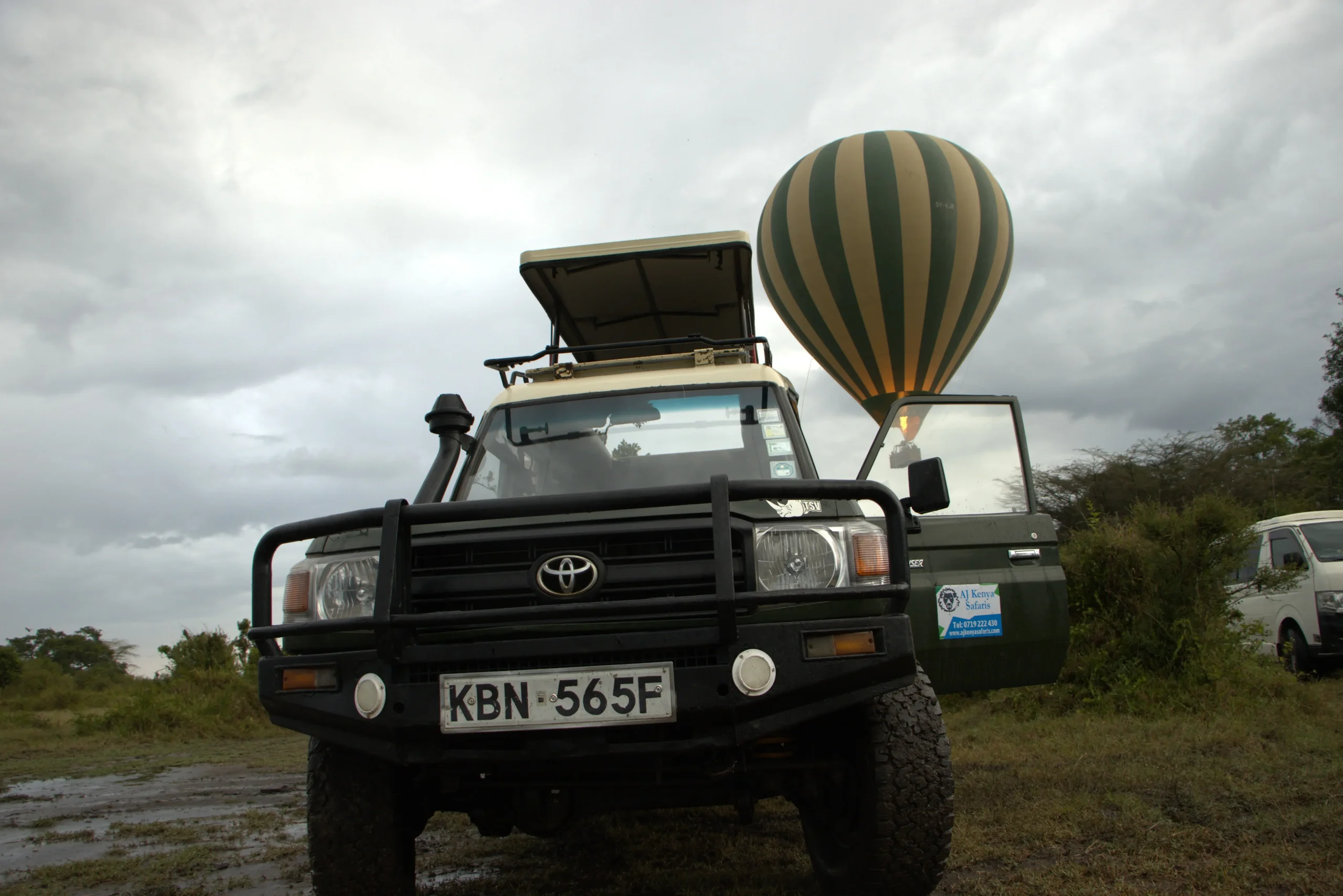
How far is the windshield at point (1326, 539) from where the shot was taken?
938 centimetres

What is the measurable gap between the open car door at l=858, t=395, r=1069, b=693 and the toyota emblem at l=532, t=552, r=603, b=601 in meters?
1.53

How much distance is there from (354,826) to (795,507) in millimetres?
1660

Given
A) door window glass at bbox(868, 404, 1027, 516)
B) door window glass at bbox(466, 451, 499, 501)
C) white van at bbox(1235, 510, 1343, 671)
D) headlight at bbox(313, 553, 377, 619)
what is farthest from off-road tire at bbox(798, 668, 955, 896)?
white van at bbox(1235, 510, 1343, 671)

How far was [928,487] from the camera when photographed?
310 centimetres

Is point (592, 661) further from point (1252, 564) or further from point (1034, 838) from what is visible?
point (1252, 564)

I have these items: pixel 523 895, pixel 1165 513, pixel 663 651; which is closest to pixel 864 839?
pixel 663 651

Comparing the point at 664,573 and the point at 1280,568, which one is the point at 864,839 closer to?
the point at 664,573

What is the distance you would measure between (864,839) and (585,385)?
2202 mm

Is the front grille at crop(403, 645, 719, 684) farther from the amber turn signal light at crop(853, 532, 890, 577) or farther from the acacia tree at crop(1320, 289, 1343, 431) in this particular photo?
the acacia tree at crop(1320, 289, 1343, 431)

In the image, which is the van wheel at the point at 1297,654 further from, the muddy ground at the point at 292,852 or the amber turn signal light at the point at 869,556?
the amber turn signal light at the point at 869,556

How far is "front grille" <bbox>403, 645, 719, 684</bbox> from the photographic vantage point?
8.46 ft

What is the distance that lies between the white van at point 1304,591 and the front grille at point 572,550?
7774mm

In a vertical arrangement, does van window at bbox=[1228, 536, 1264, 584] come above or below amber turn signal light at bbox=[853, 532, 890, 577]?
below

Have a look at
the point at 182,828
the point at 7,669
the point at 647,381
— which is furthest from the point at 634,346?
the point at 7,669
